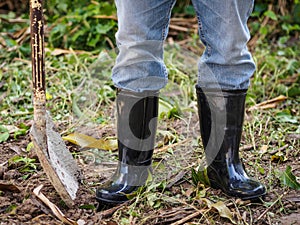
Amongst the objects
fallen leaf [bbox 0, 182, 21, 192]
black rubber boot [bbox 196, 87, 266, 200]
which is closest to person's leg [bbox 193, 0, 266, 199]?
black rubber boot [bbox 196, 87, 266, 200]

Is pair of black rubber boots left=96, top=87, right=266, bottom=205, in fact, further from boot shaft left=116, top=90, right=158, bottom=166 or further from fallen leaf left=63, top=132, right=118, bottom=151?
fallen leaf left=63, top=132, right=118, bottom=151

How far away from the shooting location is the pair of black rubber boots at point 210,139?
176 cm

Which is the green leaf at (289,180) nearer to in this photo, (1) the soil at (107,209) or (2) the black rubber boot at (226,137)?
(1) the soil at (107,209)

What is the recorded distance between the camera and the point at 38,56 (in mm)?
1675

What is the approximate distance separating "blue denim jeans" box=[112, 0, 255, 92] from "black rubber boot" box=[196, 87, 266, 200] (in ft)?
0.13

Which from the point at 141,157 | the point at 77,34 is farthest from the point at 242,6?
the point at 77,34

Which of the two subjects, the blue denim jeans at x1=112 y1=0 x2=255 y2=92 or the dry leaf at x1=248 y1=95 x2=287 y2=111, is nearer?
the blue denim jeans at x1=112 y1=0 x2=255 y2=92

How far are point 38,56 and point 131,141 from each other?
0.40 metres

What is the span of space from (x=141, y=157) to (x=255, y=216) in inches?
16.0

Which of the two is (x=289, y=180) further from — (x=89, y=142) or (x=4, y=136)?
(x=4, y=136)

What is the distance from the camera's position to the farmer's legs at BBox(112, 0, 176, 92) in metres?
1.64

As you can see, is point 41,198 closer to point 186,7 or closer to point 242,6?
point 242,6

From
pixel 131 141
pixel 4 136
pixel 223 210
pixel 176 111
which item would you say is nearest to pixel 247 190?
pixel 223 210

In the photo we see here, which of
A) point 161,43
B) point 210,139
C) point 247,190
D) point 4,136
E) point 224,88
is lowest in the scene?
point 4,136
